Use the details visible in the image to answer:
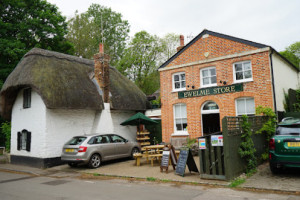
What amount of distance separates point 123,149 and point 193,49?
7.56 metres

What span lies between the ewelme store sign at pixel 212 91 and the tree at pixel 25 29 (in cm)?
1406

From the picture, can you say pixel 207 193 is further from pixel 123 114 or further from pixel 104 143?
pixel 123 114

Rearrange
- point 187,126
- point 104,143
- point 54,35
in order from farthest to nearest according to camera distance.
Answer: point 54,35, point 187,126, point 104,143

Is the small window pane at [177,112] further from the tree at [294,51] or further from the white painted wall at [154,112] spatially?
the tree at [294,51]

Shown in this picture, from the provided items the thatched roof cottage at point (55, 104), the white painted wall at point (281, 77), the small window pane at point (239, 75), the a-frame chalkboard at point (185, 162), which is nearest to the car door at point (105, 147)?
the thatched roof cottage at point (55, 104)

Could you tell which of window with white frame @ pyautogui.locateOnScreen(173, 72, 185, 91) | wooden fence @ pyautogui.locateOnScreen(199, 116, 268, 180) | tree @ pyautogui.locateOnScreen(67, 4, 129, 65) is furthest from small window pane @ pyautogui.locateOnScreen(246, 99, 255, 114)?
tree @ pyautogui.locateOnScreen(67, 4, 129, 65)

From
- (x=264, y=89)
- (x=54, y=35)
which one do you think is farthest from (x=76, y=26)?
(x=264, y=89)

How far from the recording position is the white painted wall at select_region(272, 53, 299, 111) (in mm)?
13305

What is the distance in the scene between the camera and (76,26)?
30.2 m

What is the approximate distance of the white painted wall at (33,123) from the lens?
13192 millimetres

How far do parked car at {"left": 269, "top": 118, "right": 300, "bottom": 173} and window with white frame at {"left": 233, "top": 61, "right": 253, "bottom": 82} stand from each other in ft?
20.2

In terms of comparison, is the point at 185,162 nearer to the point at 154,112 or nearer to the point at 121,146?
the point at 121,146

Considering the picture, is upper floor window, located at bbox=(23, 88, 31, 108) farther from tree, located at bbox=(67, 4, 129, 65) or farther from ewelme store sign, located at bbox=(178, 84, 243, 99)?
tree, located at bbox=(67, 4, 129, 65)

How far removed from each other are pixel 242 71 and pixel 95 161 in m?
9.38
